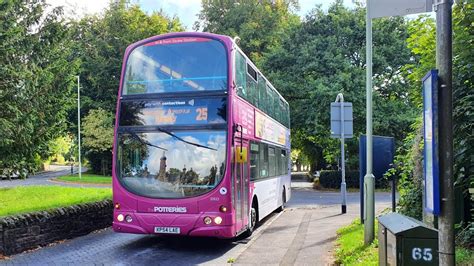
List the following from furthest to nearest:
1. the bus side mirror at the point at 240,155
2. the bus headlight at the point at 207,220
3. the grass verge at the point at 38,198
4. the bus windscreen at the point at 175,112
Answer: the grass verge at the point at 38,198, the bus side mirror at the point at 240,155, the bus windscreen at the point at 175,112, the bus headlight at the point at 207,220

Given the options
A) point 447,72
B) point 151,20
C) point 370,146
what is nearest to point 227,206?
point 370,146

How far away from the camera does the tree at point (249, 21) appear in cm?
3653

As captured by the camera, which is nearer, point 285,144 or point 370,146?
point 370,146

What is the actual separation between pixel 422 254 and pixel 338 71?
24.0 metres

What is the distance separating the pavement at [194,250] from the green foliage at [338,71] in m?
15.6

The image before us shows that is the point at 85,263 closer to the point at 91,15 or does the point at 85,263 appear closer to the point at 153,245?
the point at 153,245

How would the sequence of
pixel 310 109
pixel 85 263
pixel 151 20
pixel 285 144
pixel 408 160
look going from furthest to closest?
pixel 151 20
pixel 310 109
pixel 285 144
pixel 408 160
pixel 85 263

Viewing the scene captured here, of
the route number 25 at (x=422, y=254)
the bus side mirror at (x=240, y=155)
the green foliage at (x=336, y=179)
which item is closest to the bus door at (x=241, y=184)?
the bus side mirror at (x=240, y=155)

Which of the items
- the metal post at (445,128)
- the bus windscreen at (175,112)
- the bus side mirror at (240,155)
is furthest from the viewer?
the bus side mirror at (240,155)

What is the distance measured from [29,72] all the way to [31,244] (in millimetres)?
8342

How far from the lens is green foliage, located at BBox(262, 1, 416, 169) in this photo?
1062 inches

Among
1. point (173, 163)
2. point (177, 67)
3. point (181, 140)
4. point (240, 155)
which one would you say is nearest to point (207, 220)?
point (173, 163)

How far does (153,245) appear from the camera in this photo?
10273mm

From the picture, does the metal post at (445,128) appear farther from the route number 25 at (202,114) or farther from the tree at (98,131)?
the tree at (98,131)
